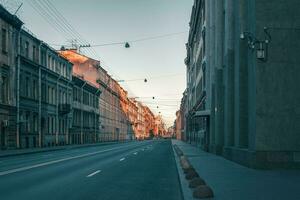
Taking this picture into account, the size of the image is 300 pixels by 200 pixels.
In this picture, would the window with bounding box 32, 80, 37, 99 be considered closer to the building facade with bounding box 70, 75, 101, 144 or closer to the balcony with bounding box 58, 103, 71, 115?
the balcony with bounding box 58, 103, 71, 115

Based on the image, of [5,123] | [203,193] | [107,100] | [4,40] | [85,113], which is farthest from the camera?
[107,100]

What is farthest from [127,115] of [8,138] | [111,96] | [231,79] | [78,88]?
[231,79]

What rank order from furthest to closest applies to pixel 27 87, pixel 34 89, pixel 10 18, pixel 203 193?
1. pixel 34 89
2. pixel 27 87
3. pixel 10 18
4. pixel 203 193

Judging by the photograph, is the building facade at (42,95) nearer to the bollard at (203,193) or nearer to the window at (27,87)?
the window at (27,87)

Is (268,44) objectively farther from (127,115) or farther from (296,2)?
(127,115)

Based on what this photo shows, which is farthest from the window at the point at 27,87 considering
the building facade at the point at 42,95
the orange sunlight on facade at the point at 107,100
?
the orange sunlight on facade at the point at 107,100

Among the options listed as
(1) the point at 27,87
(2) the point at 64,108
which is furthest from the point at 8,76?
(2) the point at 64,108

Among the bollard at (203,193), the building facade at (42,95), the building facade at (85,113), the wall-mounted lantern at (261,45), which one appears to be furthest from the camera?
the building facade at (85,113)

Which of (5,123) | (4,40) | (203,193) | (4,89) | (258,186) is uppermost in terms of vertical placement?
(4,40)

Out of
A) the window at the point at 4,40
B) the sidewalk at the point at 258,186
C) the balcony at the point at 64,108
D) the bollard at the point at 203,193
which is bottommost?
the sidewalk at the point at 258,186

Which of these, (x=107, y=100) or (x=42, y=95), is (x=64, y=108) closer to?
(x=42, y=95)

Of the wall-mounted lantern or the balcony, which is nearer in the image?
the wall-mounted lantern

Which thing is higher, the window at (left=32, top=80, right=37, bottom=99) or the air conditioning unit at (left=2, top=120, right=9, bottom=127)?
the window at (left=32, top=80, right=37, bottom=99)

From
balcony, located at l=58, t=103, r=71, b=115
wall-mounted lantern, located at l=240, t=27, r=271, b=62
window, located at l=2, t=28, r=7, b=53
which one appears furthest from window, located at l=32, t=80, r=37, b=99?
wall-mounted lantern, located at l=240, t=27, r=271, b=62
